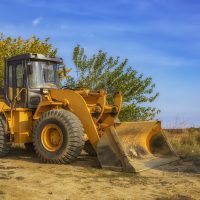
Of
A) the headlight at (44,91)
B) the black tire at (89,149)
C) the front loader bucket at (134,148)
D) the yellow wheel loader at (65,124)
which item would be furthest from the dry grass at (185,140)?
the headlight at (44,91)

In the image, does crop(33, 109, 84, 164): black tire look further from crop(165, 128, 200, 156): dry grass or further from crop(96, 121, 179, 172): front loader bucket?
crop(165, 128, 200, 156): dry grass

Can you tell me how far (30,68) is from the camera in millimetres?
11484

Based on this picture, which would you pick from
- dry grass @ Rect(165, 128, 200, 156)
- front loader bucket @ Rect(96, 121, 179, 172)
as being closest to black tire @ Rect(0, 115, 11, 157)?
front loader bucket @ Rect(96, 121, 179, 172)

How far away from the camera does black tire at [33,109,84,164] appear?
10062mm

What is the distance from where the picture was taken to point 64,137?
1022cm

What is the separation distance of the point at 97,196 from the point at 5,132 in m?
5.39

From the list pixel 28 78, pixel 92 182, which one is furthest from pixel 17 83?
pixel 92 182

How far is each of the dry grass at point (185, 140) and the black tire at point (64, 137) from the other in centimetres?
367

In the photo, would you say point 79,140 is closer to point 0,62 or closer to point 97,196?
point 97,196

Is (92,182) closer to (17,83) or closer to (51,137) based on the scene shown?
(51,137)

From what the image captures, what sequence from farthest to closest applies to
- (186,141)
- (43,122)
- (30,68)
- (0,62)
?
1. (0,62)
2. (186,141)
3. (30,68)
4. (43,122)

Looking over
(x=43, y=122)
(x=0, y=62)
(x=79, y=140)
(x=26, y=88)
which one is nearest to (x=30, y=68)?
(x=26, y=88)

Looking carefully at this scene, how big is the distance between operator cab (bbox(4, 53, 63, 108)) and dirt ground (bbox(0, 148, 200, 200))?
79.0 inches

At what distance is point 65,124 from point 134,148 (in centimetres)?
187
